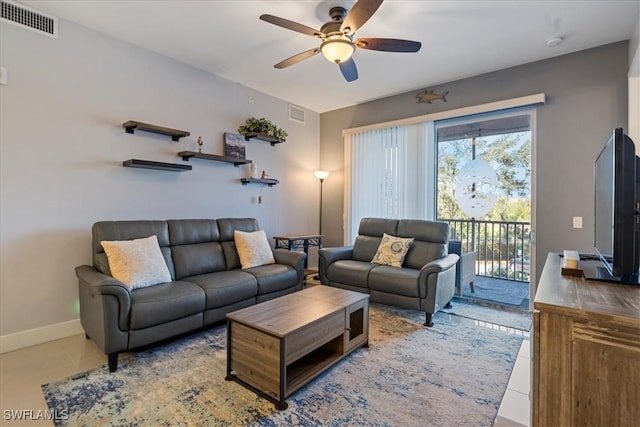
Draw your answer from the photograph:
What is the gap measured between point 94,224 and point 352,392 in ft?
8.51

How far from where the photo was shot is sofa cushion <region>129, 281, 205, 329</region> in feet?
7.40

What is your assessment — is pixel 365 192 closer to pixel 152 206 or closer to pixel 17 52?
pixel 152 206

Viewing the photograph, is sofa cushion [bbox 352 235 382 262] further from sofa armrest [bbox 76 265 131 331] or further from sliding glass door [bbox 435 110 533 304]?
sofa armrest [bbox 76 265 131 331]

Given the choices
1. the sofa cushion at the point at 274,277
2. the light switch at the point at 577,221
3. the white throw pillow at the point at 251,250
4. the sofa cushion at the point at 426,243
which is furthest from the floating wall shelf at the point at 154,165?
the light switch at the point at 577,221

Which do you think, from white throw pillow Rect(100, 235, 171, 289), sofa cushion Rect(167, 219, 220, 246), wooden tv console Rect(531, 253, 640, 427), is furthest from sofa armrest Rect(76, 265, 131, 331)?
wooden tv console Rect(531, 253, 640, 427)

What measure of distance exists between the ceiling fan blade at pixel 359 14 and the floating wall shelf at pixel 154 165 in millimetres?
2202

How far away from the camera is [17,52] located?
2.53m

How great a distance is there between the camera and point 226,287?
9.36ft

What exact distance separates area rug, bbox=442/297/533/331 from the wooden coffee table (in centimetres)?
157

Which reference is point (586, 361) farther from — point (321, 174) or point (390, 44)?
point (321, 174)

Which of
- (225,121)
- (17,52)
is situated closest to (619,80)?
(225,121)

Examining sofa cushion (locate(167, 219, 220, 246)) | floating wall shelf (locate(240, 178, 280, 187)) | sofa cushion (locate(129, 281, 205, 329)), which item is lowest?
sofa cushion (locate(129, 281, 205, 329))

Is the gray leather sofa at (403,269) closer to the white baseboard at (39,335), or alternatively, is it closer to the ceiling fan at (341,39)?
the ceiling fan at (341,39)

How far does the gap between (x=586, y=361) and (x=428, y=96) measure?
3.87 meters
